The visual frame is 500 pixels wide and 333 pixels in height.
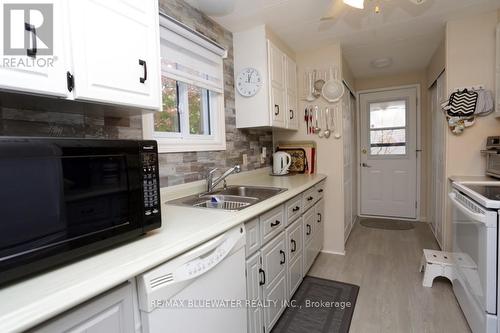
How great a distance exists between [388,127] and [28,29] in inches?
172

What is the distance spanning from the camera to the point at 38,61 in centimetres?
80

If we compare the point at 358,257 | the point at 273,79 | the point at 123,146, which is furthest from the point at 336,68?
the point at 123,146

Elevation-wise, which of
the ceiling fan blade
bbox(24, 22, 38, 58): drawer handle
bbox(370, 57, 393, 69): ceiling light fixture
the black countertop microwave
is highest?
bbox(370, 57, 393, 69): ceiling light fixture

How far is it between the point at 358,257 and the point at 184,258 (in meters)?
2.39

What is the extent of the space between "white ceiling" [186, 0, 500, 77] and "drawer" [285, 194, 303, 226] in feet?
4.84

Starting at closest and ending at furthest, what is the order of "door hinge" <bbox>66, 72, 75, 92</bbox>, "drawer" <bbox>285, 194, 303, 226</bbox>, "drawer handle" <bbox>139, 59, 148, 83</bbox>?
"door hinge" <bbox>66, 72, 75, 92</bbox> → "drawer handle" <bbox>139, 59, 148, 83</bbox> → "drawer" <bbox>285, 194, 303, 226</bbox>

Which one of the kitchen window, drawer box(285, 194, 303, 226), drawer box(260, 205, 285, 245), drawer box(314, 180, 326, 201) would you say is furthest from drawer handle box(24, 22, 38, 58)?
drawer box(314, 180, 326, 201)

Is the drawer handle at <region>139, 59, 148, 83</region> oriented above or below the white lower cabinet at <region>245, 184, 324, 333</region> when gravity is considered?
above

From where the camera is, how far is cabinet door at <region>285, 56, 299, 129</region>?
2684 millimetres

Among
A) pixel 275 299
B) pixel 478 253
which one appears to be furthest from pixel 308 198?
pixel 478 253

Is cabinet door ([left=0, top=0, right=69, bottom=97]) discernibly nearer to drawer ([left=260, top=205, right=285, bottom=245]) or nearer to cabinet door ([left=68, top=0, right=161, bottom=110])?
Result: cabinet door ([left=68, top=0, right=161, bottom=110])

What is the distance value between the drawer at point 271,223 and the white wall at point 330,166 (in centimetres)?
134

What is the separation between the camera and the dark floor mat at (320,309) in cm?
170

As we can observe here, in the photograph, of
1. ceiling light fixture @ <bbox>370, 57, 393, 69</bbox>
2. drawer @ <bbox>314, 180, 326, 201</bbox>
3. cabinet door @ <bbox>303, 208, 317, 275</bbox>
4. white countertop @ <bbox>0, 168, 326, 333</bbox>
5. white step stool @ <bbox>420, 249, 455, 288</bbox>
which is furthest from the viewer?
ceiling light fixture @ <bbox>370, 57, 393, 69</bbox>
